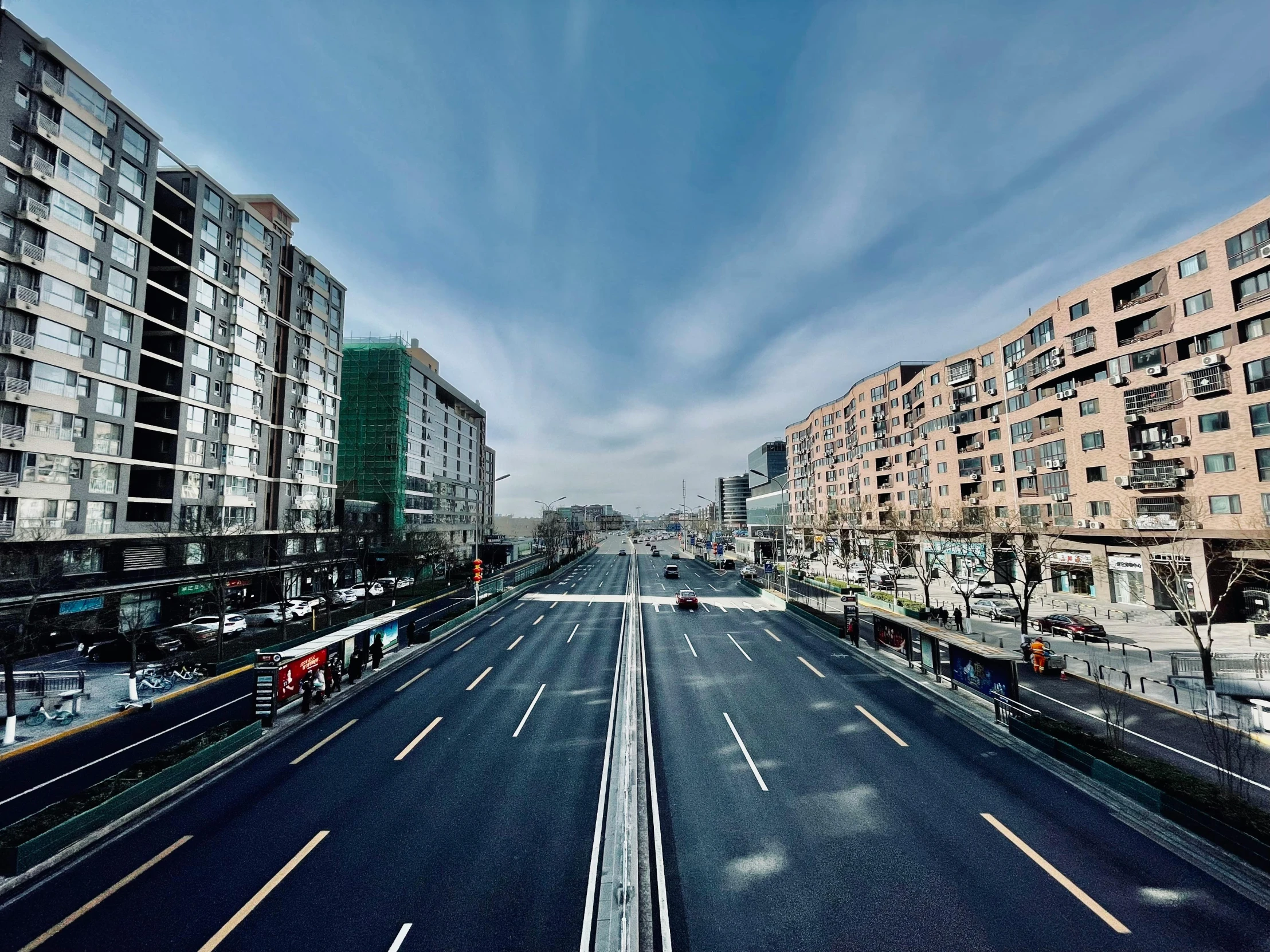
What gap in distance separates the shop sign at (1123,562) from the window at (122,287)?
78.7 metres

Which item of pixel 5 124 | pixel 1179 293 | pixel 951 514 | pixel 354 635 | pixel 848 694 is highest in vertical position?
pixel 5 124

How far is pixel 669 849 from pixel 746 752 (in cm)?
587

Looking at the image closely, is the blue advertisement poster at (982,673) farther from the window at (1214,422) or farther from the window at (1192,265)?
the window at (1192,265)

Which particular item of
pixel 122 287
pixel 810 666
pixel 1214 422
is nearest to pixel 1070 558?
pixel 1214 422

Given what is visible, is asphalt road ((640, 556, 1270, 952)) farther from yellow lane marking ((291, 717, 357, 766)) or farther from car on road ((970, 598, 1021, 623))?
car on road ((970, 598, 1021, 623))

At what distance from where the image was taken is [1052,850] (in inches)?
460

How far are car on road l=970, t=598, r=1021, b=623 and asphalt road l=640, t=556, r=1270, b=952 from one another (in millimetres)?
24410

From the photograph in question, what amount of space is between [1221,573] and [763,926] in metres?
48.5

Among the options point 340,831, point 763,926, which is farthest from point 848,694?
point 340,831

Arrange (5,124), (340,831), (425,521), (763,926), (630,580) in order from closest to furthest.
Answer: (763,926), (340,831), (5,124), (630,580), (425,521)

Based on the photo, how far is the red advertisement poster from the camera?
66.2 feet

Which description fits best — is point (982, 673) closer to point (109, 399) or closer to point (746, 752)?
point (746, 752)

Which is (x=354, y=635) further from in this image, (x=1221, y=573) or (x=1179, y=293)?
(x=1179, y=293)

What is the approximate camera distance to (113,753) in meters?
17.5
